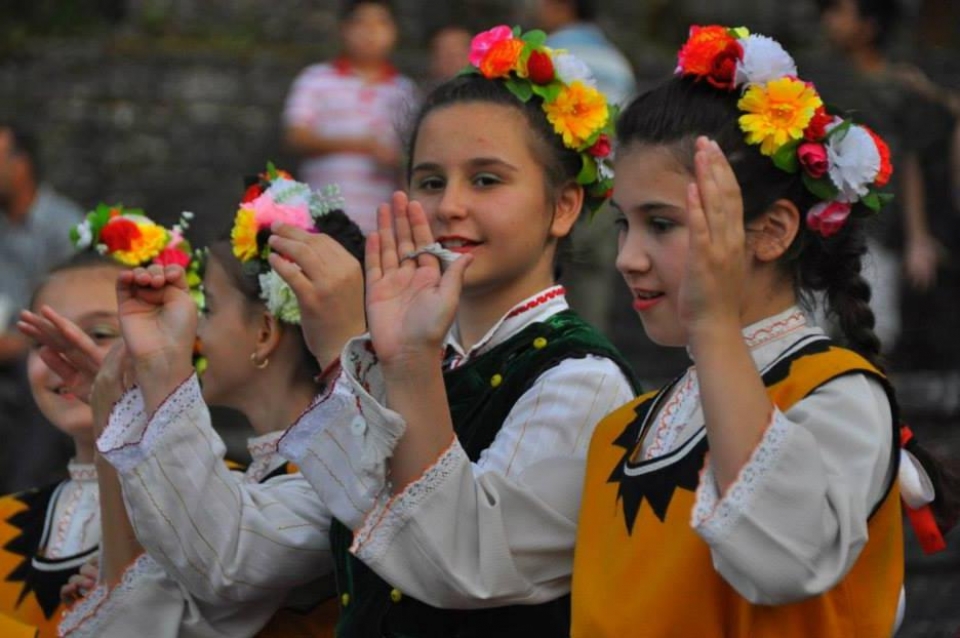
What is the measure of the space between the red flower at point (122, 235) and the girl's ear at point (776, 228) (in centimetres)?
163

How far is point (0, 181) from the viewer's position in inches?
309

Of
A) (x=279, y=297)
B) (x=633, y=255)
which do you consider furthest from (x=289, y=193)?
(x=633, y=255)

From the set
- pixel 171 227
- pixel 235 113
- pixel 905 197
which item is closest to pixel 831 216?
pixel 171 227

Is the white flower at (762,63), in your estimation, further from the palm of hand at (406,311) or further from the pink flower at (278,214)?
the pink flower at (278,214)

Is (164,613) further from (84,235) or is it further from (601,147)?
(601,147)

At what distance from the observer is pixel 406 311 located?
3.06m

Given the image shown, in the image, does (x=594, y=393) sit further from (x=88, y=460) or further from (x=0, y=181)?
(x=0, y=181)

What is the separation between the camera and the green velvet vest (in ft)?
10.5

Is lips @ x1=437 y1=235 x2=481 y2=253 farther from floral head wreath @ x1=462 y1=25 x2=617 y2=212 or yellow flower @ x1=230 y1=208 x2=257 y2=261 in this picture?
yellow flower @ x1=230 y1=208 x2=257 y2=261

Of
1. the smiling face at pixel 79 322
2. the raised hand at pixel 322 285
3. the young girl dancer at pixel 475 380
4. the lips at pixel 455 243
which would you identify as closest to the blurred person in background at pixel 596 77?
the smiling face at pixel 79 322

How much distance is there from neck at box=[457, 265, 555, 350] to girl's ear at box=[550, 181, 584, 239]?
0.09 metres

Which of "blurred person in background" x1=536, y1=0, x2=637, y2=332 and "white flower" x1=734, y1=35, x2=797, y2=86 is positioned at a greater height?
"white flower" x1=734, y1=35, x2=797, y2=86

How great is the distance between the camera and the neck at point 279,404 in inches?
159

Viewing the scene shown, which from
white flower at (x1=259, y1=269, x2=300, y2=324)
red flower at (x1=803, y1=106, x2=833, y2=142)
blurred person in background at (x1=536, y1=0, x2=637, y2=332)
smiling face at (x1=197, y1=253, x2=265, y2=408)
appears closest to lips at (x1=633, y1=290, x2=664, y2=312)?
red flower at (x1=803, y1=106, x2=833, y2=142)
